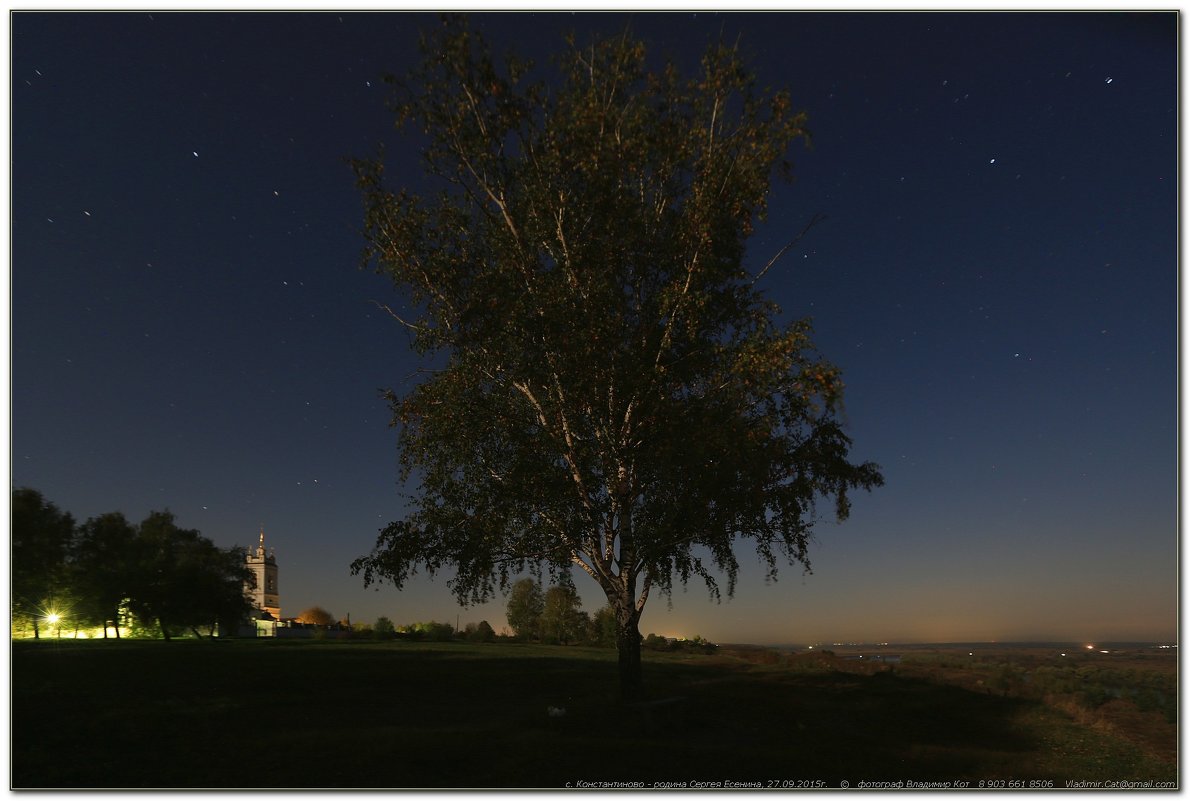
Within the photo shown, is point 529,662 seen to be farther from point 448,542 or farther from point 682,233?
point 682,233

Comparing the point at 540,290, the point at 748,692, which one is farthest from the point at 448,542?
the point at 748,692

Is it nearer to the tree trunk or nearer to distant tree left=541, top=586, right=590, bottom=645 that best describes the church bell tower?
distant tree left=541, top=586, right=590, bottom=645

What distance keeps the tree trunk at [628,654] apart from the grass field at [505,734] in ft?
1.49

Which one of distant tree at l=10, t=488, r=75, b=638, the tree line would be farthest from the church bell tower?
distant tree at l=10, t=488, r=75, b=638

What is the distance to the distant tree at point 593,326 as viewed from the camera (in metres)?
15.9

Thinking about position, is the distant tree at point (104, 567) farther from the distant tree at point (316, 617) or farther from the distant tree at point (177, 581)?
the distant tree at point (316, 617)

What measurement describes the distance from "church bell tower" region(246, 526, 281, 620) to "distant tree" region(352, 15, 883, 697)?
54.1 m

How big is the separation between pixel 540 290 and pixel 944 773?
1226 centimetres

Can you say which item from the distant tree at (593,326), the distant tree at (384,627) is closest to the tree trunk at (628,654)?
the distant tree at (593,326)

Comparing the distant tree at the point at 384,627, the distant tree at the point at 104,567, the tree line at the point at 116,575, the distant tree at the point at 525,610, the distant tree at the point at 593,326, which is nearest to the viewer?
the distant tree at the point at 593,326

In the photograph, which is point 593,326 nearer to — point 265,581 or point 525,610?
point 525,610

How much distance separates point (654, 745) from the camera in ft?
42.9

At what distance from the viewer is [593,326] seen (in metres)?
15.8

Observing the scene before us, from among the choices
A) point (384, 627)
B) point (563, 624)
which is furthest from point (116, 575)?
point (384, 627)
